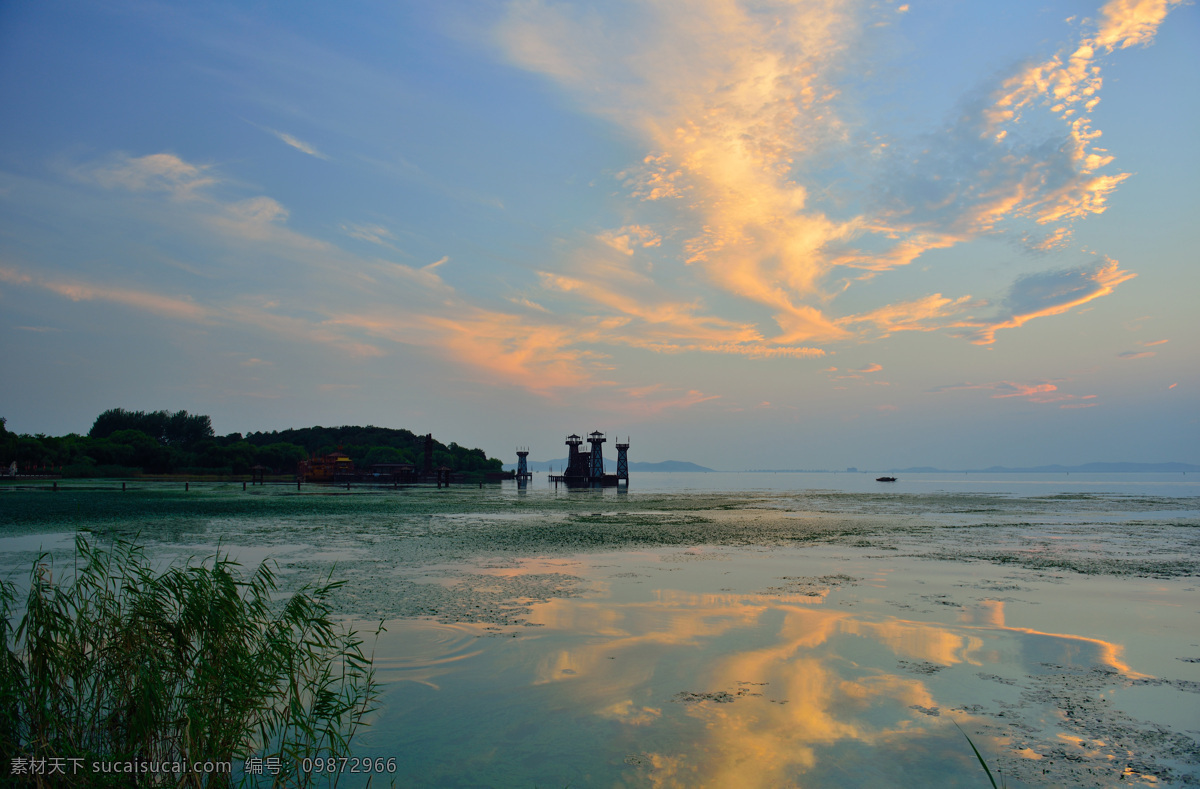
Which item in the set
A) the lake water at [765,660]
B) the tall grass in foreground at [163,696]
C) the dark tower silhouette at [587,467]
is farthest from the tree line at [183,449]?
the tall grass in foreground at [163,696]

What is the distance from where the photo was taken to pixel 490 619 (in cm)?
1255

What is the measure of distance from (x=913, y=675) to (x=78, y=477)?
105 metres

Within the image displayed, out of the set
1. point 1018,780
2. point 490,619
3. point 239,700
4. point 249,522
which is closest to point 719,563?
point 490,619

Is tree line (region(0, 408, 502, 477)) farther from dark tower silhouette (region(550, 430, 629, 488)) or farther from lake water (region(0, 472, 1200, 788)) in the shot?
lake water (region(0, 472, 1200, 788))

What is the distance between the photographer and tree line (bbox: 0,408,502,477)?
83.6 meters

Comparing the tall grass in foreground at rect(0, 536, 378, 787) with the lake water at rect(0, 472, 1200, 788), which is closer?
the tall grass in foreground at rect(0, 536, 378, 787)

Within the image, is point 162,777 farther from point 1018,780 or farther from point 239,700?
point 1018,780

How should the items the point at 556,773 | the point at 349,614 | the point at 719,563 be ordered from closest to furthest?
the point at 556,773, the point at 349,614, the point at 719,563

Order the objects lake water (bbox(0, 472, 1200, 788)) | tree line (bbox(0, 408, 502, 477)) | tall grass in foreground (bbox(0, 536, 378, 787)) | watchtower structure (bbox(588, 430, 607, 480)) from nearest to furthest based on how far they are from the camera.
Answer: tall grass in foreground (bbox(0, 536, 378, 787))
lake water (bbox(0, 472, 1200, 788))
tree line (bbox(0, 408, 502, 477))
watchtower structure (bbox(588, 430, 607, 480))

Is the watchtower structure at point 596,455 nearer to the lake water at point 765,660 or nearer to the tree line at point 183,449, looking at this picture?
the tree line at point 183,449

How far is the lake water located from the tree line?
7934 cm

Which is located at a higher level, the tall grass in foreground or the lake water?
the tall grass in foreground

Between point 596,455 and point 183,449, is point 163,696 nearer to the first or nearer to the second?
point 596,455

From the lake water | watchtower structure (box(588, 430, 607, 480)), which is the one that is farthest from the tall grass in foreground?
watchtower structure (box(588, 430, 607, 480))
